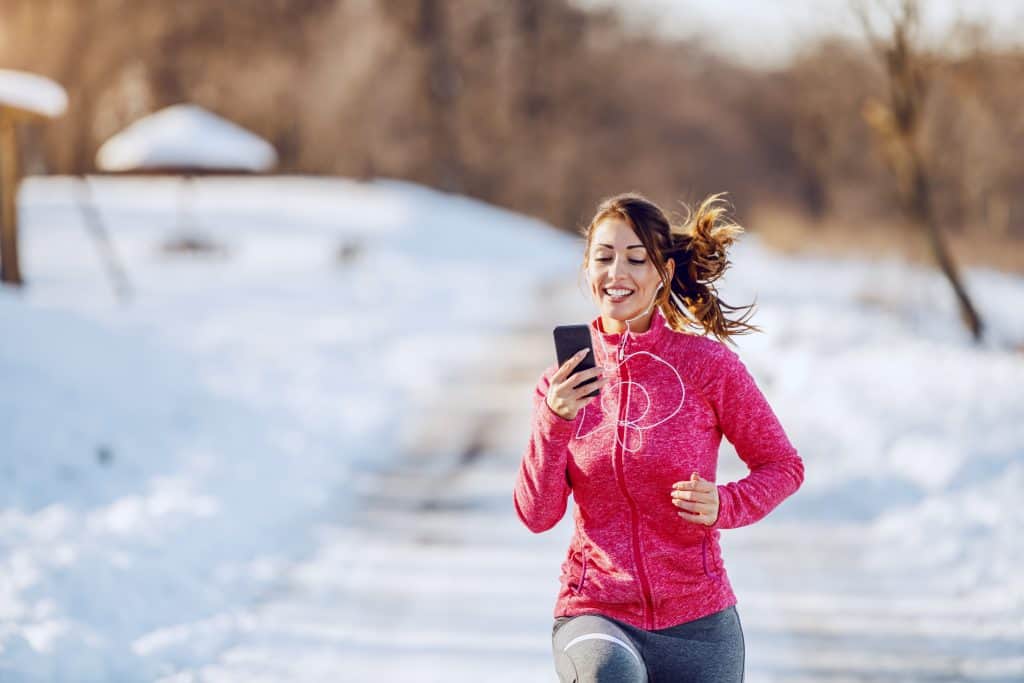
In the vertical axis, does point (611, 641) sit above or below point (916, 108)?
below

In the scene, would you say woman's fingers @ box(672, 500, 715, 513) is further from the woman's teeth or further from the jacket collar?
the woman's teeth

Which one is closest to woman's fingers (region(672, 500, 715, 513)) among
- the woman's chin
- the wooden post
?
the woman's chin

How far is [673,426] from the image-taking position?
254 cm

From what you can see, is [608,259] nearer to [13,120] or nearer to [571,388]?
[571,388]

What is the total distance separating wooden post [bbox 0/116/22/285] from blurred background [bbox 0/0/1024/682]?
0.11ft

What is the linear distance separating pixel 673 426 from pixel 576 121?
4622 centimetres

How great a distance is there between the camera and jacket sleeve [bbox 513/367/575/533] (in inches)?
97.7

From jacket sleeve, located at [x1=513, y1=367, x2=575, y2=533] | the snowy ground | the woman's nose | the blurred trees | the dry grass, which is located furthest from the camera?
the blurred trees

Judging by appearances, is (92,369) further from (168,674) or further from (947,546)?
(947,546)

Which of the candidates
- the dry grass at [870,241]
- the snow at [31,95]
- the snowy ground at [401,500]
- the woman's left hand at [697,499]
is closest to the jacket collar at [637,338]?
the woman's left hand at [697,499]

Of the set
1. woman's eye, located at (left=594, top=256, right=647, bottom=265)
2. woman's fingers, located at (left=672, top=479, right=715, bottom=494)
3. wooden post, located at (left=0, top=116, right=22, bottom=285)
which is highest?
wooden post, located at (left=0, top=116, right=22, bottom=285)

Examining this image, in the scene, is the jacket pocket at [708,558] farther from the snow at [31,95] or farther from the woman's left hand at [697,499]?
the snow at [31,95]

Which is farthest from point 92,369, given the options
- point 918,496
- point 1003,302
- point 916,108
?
point 1003,302

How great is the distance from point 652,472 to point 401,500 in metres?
4.70
